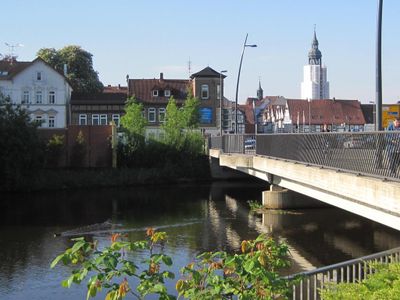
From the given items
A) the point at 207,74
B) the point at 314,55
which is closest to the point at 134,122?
the point at 207,74

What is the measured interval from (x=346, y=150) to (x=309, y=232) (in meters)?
→ 8.84

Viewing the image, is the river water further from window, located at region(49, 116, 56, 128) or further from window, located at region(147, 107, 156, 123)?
window, located at region(147, 107, 156, 123)

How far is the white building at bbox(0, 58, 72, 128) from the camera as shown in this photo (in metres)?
Result: 72.4

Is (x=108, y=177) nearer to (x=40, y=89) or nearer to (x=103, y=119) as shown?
(x=40, y=89)

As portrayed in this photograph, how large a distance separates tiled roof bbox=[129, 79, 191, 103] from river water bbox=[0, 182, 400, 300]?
36.2 meters

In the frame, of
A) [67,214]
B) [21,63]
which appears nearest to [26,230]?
[67,214]

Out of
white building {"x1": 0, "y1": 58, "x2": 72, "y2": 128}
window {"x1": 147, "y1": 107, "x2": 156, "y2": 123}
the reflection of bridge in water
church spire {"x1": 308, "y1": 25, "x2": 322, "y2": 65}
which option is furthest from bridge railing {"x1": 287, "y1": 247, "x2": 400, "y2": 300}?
church spire {"x1": 308, "y1": 25, "x2": 322, "y2": 65}

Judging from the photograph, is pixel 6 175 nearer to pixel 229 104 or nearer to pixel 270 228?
pixel 270 228

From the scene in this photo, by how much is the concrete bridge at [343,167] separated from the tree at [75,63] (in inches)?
2494

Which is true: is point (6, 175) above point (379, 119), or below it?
below

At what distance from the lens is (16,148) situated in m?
45.5

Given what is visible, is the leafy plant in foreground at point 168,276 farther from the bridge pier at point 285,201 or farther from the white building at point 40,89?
the white building at point 40,89

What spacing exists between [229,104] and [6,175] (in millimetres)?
54535

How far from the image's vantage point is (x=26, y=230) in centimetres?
2758
